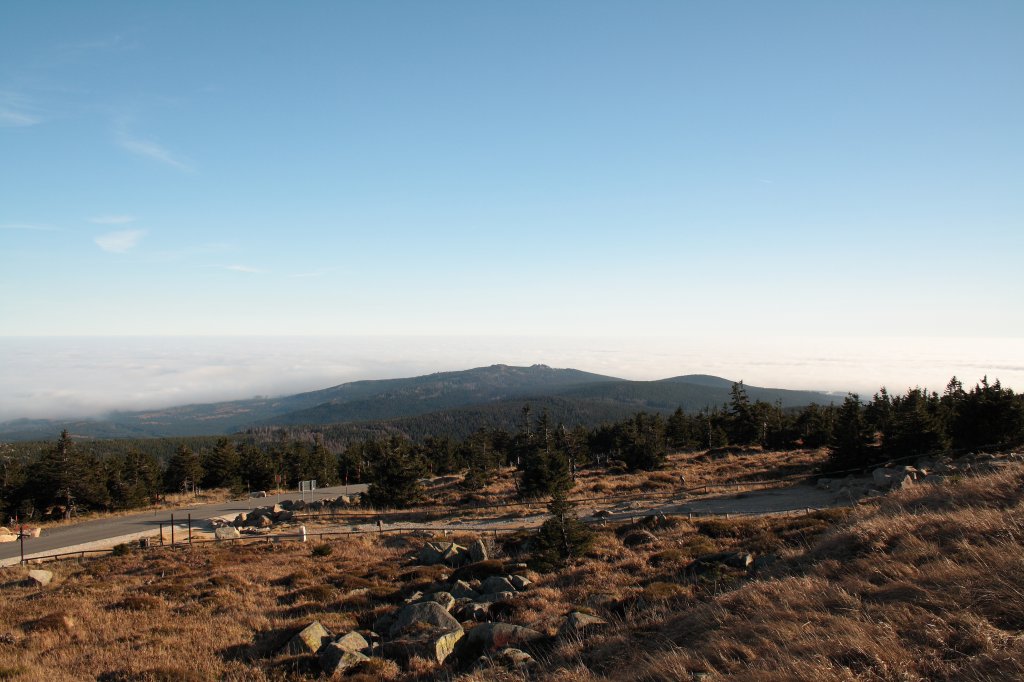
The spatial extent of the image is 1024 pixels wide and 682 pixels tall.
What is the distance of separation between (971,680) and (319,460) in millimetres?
95238

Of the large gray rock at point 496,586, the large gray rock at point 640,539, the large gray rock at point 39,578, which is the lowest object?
the large gray rock at point 640,539

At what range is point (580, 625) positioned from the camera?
11.7 metres

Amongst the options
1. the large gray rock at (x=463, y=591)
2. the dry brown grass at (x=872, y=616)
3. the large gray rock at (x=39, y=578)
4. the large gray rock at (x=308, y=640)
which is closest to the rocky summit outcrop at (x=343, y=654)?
the large gray rock at (x=308, y=640)

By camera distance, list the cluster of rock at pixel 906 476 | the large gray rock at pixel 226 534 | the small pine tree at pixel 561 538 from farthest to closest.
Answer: the large gray rock at pixel 226 534
the cluster of rock at pixel 906 476
the small pine tree at pixel 561 538

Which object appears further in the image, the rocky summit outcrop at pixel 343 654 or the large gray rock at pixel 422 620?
the large gray rock at pixel 422 620

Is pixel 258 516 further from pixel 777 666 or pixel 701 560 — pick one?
pixel 777 666

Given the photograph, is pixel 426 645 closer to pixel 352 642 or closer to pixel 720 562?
pixel 352 642

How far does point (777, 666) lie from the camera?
6059mm

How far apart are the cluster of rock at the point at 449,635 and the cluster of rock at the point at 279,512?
94.4ft

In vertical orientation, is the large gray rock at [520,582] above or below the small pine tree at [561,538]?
below

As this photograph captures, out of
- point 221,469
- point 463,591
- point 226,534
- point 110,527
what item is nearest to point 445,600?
point 463,591

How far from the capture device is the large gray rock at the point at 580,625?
11.3 metres

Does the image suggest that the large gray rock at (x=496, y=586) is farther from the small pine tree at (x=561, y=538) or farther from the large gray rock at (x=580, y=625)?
the large gray rock at (x=580, y=625)

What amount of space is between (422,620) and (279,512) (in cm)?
3540
